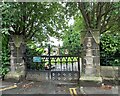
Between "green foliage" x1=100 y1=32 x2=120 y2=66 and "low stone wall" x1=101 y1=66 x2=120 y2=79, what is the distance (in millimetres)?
236

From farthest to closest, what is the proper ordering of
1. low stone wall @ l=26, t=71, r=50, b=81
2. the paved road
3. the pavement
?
low stone wall @ l=26, t=71, r=50, b=81
the paved road
the pavement

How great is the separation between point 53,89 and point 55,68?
1.77 meters

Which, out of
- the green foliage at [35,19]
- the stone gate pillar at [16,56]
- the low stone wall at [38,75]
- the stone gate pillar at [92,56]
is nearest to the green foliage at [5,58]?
the stone gate pillar at [16,56]

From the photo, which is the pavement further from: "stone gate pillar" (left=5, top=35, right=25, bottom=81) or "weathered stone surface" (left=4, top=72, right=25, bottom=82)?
"stone gate pillar" (left=5, top=35, right=25, bottom=81)

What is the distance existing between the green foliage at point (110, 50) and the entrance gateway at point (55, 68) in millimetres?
988

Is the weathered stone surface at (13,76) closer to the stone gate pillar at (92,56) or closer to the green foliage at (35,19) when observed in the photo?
the green foliage at (35,19)

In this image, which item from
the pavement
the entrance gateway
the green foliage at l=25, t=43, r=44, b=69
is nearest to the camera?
the pavement

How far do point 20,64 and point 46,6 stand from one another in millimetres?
2578

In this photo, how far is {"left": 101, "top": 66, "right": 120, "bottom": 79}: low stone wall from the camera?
8.46 metres

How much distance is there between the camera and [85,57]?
27.3 feet

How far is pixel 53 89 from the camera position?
773 cm

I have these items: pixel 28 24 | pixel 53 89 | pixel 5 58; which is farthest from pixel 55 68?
pixel 28 24

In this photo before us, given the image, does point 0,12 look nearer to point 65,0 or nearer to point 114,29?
point 65,0

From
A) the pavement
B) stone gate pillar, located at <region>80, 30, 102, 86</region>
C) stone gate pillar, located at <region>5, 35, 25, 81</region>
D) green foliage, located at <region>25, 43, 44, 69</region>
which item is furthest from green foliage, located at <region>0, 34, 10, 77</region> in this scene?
stone gate pillar, located at <region>80, 30, 102, 86</region>
